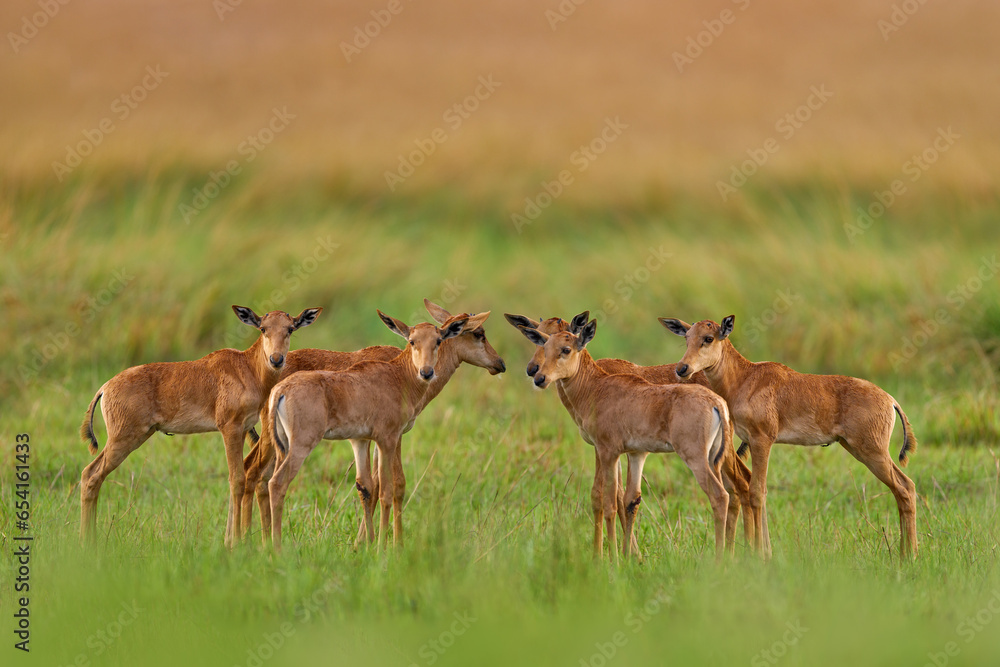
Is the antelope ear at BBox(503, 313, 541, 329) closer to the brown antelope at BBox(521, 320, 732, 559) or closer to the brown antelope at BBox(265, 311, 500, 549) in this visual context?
the brown antelope at BBox(521, 320, 732, 559)

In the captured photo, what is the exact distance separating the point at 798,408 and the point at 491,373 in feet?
7.77

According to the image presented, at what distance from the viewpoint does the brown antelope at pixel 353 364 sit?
8.97m

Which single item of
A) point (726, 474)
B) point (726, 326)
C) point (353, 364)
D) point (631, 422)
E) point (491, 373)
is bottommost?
point (726, 474)

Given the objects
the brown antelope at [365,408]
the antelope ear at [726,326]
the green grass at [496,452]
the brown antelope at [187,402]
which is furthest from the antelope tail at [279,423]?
the antelope ear at [726,326]

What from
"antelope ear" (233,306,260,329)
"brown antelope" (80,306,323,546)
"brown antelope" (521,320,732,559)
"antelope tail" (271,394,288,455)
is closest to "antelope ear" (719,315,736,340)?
"brown antelope" (521,320,732,559)

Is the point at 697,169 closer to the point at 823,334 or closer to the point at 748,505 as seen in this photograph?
the point at 823,334

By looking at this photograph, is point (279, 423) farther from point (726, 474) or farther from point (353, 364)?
point (726, 474)

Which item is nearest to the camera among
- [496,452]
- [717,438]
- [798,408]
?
[717,438]

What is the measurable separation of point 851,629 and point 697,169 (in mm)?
19174

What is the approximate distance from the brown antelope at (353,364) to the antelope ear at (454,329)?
28 millimetres

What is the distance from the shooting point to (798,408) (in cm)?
931

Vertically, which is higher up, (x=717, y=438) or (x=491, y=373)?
(x=491, y=373)

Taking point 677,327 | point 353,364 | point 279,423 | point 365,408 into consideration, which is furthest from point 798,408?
point 279,423

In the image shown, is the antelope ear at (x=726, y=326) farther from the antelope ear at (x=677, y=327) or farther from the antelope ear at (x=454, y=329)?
the antelope ear at (x=454, y=329)
